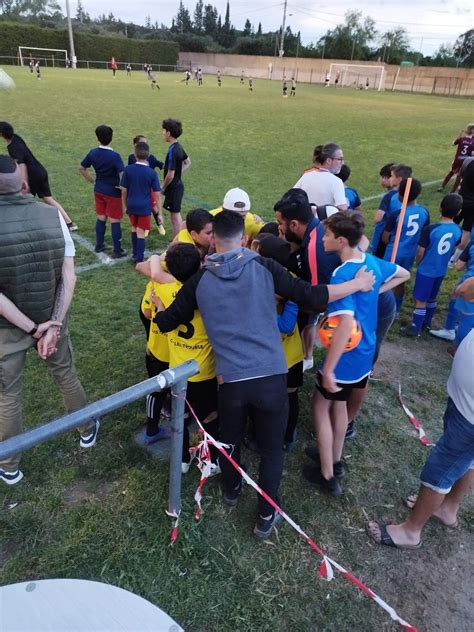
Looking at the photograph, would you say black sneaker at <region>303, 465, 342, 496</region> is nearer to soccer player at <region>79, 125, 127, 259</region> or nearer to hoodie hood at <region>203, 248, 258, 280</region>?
hoodie hood at <region>203, 248, 258, 280</region>

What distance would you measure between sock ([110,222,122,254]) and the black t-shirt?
4.10ft

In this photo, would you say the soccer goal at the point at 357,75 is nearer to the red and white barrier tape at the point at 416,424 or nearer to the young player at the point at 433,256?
the young player at the point at 433,256

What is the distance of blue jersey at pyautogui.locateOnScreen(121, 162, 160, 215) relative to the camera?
5.92m

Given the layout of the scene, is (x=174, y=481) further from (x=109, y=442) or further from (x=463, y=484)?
(x=463, y=484)

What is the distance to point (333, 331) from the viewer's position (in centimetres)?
271

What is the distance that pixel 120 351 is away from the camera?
15.1ft

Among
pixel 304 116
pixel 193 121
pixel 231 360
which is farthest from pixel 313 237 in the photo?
pixel 304 116

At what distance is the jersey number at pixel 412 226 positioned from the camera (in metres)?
5.16

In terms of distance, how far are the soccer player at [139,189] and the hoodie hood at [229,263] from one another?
Result: 3.91m

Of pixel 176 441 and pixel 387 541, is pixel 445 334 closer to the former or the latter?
pixel 387 541

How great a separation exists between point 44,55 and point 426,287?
6357 cm

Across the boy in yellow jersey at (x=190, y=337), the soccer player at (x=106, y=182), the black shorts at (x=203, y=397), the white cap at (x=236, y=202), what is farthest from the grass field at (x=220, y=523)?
the white cap at (x=236, y=202)

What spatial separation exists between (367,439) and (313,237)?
1.77 metres

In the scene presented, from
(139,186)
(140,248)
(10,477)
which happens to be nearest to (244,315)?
(10,477)
